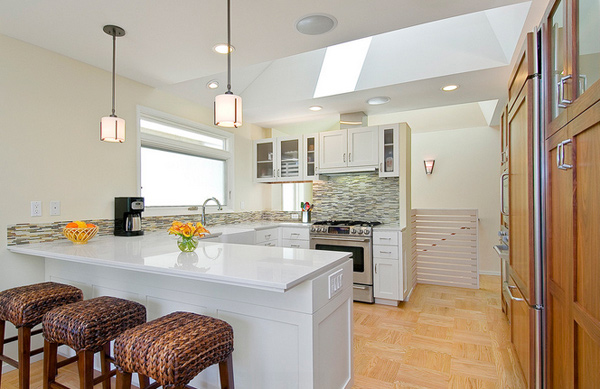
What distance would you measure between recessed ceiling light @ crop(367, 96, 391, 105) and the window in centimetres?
193

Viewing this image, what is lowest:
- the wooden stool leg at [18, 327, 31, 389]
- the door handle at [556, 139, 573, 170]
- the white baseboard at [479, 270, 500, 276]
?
the white baseboard at [479, 270, 500, 276]

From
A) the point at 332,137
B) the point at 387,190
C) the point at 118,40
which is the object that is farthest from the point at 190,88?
the point at 387,190

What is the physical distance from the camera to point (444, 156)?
5145mm

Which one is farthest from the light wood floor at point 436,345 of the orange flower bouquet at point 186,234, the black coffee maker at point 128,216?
the black coffee maker at point 128,216

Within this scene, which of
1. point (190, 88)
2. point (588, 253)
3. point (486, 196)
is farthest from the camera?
point (486, 196)

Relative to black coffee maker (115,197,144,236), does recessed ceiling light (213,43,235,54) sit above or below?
above

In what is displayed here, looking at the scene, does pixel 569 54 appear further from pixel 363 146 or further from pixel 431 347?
pixel 363 146

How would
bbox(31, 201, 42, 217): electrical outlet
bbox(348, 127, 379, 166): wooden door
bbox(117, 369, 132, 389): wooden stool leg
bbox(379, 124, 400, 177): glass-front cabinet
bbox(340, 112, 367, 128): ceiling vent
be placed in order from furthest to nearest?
bbox(340, 112, 367, 128): ceiling vent < bbox(348, 127, 379, 166): wooden door < bbox(379, 124, 400, 177): glass-front cabinet < bbox(31, 201, 42, 217): electrical outlet < bbox(117, 369, 132, 389): wooden stool leg

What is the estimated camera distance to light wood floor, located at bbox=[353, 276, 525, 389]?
85.4 inches

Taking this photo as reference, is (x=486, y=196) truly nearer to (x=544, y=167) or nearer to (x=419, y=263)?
(x=419, y=263)

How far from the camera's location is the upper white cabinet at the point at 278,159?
4.55 m

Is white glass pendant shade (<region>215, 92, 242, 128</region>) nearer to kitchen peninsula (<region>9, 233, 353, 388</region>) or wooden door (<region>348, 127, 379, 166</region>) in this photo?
kitchen peninsula (<region>9, 233, 353, 388</region>)

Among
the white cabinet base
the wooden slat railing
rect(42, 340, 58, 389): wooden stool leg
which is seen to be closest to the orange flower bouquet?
the white cabinet base

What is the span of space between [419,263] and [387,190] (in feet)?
4.21
